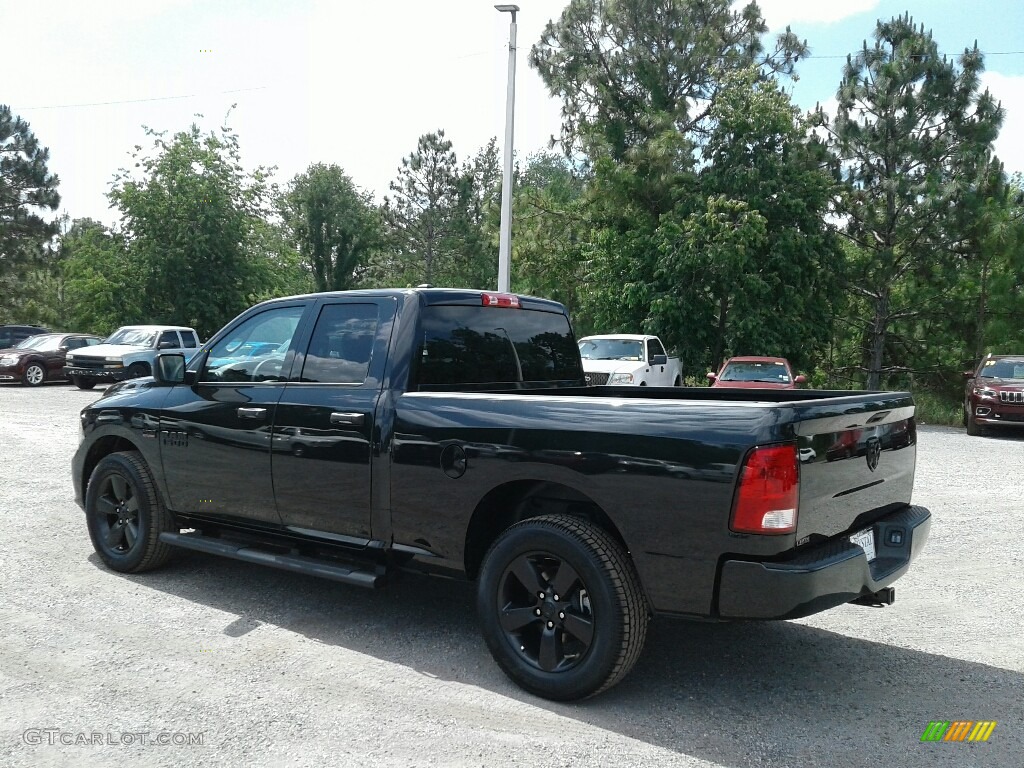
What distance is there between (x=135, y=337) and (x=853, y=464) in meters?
23.7

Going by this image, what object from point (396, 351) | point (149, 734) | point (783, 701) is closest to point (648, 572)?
point (783, 701)

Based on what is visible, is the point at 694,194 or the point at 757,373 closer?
the point at 757,373

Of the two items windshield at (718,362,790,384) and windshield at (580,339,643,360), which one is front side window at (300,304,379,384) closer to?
windshield at (718,362,790,384)

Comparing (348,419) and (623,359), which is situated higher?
(348,419)

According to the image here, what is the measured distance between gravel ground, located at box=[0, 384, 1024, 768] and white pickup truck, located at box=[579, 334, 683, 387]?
41.8ft

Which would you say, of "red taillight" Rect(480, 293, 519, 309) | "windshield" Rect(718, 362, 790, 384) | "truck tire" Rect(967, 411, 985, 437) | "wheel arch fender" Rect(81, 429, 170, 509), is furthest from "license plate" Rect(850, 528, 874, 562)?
"truck tire" Rect(967, 411, 985, 437)

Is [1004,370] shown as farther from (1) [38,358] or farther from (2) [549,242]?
(1) [38,358]

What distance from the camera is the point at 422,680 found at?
417cm

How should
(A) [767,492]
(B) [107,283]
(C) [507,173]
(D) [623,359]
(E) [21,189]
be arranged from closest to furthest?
(A) [767,492] < (C) [507,173] < (D) [623,359] < (B) [107,283] < (E) [21,189]

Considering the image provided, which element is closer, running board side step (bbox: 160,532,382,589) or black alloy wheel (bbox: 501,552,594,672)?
black alloy wheel (bbox: 501,552,594,672)

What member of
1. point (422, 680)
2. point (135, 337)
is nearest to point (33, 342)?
point (135, 337)

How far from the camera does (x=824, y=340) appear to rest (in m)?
26.1

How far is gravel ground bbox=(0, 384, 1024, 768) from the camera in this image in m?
3.46

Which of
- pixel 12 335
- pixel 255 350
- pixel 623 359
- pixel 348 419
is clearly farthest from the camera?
pixel 12 335
